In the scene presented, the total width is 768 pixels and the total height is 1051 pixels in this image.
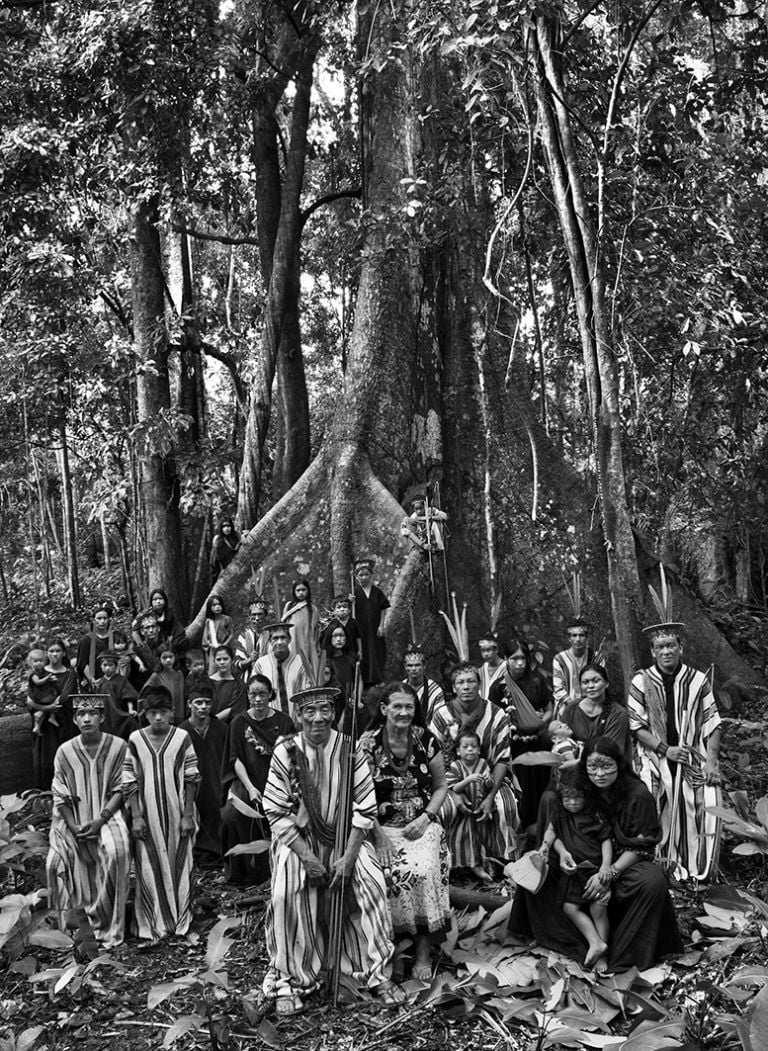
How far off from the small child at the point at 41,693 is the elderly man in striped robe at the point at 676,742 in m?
5.30

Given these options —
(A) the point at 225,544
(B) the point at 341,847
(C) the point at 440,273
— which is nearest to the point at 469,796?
(B) the point at 341,847

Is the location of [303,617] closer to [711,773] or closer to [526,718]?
[526,718]

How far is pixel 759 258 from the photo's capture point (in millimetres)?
10359

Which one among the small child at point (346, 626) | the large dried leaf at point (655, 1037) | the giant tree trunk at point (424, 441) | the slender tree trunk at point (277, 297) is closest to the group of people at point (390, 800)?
the small child at point (346, 626)

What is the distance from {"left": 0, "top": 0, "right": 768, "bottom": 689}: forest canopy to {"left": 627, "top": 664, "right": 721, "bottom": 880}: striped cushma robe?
1.66 feet

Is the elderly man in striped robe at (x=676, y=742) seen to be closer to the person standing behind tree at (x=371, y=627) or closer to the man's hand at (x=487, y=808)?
the man's hand at (x=487, y=808)

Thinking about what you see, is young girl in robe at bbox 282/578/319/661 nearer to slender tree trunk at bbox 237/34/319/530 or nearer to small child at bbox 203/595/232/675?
small child at bbox 203/595/232/675

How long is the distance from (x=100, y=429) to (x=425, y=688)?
10.3m

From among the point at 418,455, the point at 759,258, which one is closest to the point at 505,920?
the point at 418,455

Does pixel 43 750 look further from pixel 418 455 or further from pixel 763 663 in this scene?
pixel 763 663

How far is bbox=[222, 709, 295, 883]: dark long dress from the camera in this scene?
6570 mm

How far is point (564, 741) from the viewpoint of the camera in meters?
6.13

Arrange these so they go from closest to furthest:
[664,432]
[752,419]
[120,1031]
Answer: [120,1031] < [664,432] < [752,419]

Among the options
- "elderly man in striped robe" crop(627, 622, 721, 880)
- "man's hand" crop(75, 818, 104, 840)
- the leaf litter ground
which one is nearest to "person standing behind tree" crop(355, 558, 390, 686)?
"elderly man in striped robe" crop(627, 622, 721, 880)
